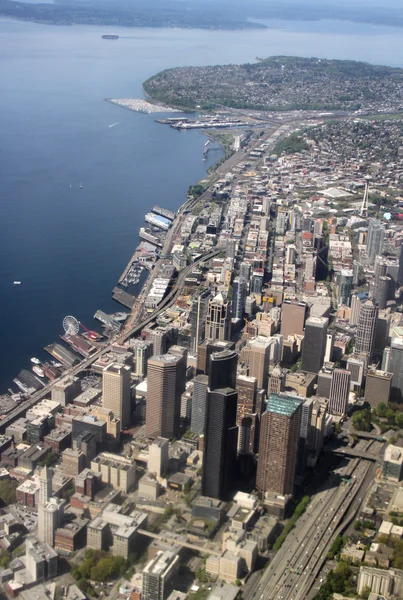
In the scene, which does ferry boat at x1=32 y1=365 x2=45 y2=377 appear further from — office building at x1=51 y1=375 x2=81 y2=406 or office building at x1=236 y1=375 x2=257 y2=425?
office building at x1=236 y1=375 x2=257 y2=425

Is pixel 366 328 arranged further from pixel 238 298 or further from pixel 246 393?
pixel 246 393

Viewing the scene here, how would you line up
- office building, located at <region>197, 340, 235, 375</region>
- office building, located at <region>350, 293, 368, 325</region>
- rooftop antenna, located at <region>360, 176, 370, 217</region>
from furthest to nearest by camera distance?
1. rooftop antenna, located at <region>360, 176, 370, 217</region>
2. office building, located at <region>350, 293, 368, 325</region>
3. office building, located at <region>197, 340, 235, 375</region>

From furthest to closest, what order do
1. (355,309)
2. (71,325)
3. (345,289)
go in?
(345,289)
(355,309)
(71,325)

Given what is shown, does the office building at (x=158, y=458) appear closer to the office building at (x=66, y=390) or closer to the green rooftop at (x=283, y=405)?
the green rooftop at (x=283, y=405)

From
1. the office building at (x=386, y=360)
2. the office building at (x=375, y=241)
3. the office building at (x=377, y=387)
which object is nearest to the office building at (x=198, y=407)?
the office building at (x=377, y=387)

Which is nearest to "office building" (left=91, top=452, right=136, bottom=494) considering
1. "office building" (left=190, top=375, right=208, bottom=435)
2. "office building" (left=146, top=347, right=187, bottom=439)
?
"office building" (left=146, top=347, right=187, bottom=439)

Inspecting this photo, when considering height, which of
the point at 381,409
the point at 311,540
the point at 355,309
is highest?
the point at 355,309

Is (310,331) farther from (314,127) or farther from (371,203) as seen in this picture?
(314,127)

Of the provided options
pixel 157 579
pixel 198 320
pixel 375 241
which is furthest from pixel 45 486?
pixel 375 241
